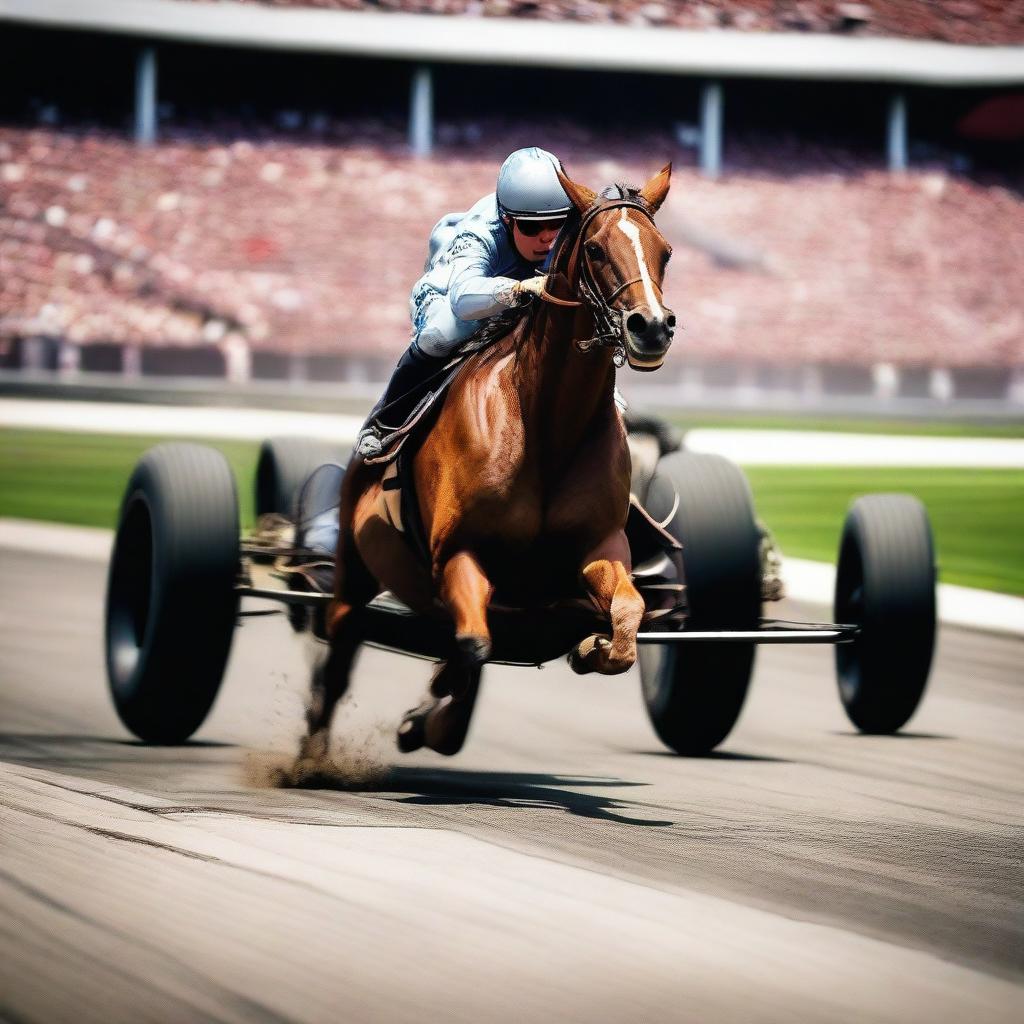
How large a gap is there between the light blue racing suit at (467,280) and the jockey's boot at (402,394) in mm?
94

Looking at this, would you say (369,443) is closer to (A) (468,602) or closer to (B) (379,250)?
(A) (468,602)

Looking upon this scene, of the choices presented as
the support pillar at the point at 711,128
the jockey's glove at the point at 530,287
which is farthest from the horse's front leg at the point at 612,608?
the support pillar at the point at 711,128

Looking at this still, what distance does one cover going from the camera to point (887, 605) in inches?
336

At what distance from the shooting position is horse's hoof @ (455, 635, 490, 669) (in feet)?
21.9

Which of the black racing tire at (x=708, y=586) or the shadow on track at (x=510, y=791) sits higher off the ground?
the black racing tire at (x=708, y=586)

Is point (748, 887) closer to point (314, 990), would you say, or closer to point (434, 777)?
point (314, 990)

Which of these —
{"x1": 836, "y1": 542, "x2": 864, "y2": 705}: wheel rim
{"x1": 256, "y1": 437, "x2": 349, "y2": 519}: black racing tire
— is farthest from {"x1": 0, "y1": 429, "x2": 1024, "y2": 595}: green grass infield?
{"x1": 256, "y1": 437, "x2": 349, "y2": 519}: black racing tire

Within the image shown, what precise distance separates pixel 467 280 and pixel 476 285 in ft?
0.23

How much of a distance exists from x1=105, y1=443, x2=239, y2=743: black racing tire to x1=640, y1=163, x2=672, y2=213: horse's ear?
247cm

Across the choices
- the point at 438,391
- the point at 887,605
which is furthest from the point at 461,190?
the point at 438,391

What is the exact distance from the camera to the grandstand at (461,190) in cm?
4178

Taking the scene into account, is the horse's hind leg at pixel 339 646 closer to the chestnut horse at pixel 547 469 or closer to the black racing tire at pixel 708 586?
the chestnut horse at pixel 547 469

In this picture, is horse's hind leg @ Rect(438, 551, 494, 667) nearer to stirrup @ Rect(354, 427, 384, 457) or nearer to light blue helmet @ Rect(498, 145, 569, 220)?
stirrup @ Rect(354, 427, 384, 457)

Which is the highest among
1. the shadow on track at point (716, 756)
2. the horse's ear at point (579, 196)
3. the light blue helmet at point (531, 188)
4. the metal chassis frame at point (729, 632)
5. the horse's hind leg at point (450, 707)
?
the light blue helmet at point (531, 188)
